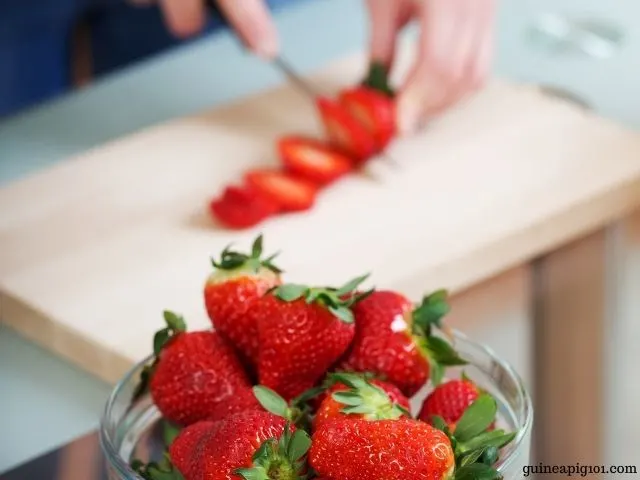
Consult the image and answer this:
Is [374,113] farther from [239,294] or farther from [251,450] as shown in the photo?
[251,450]

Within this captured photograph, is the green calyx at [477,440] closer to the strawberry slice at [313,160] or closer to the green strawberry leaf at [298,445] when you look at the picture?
the green strawberry leaf at [298,445]

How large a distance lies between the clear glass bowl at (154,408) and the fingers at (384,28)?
733mm

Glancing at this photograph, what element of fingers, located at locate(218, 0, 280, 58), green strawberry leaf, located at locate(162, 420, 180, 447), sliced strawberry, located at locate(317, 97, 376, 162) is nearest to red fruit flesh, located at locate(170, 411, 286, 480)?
green strawberry leaf, located at locate(162, 420, 180, 447)

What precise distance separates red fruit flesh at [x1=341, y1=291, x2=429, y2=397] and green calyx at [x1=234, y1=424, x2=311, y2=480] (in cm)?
10

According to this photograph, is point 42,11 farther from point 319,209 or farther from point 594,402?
point 594,402

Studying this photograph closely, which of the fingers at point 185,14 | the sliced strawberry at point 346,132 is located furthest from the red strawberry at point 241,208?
the fingers at point 185,14

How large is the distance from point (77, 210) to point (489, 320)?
1.33 ft

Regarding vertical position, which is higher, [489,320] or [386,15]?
[386,15]

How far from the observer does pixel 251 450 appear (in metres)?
0.54

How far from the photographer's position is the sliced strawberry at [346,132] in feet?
4.12

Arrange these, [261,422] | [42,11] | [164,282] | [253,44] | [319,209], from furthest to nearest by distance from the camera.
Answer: [42,11] < [253,44] < [319,209] < [164,282] < [261,422]

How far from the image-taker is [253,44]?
1.34m

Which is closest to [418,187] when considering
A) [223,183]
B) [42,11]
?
[223,183]

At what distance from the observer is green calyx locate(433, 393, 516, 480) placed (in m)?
0.53
